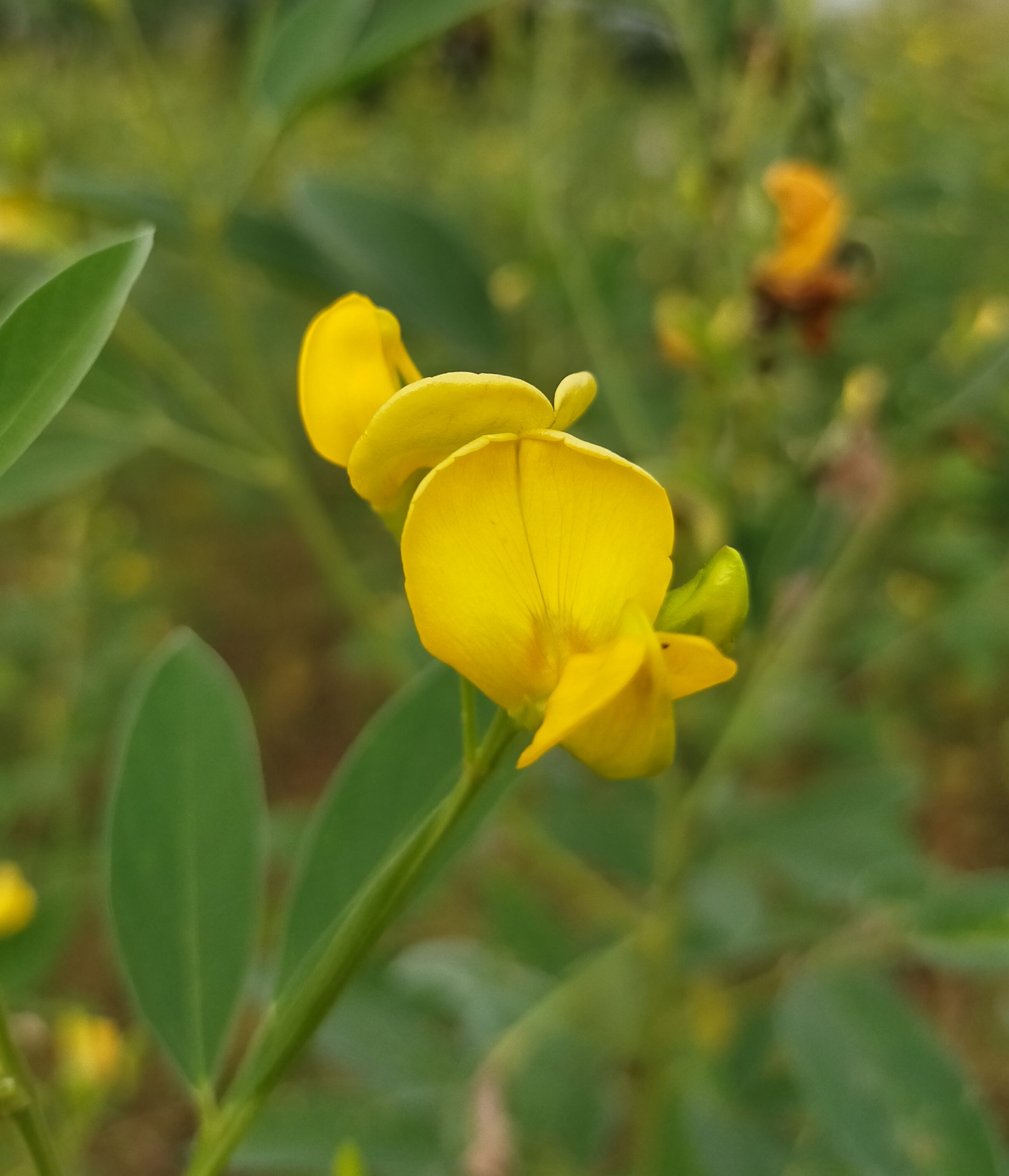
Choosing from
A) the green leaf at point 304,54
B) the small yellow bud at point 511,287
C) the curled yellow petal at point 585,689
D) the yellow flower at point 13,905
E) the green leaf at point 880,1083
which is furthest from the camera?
the small yellow bud at point 511,287

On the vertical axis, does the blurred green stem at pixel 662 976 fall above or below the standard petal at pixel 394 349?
below

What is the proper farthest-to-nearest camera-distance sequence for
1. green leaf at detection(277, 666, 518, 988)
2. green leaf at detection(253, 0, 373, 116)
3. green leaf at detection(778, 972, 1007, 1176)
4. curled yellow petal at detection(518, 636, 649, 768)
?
1. green leaf at detection(253, 0, 373, 116)
2. green leaf at detection(778, 972, 1007, 1176)
3. green leaf at detection(277, 666, 518, 988)
4. curled yellow petal at detection(518, 636, 649, 768)

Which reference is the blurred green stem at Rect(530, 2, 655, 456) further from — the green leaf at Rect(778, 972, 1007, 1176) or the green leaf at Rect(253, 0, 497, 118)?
the green leaf at Rect(778, 972, 1007, 1176)

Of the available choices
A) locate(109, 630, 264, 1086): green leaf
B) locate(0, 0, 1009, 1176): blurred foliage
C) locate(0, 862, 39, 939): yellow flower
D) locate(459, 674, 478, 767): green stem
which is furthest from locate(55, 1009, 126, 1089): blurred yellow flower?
locate(459, 674, 478, 767): green stem

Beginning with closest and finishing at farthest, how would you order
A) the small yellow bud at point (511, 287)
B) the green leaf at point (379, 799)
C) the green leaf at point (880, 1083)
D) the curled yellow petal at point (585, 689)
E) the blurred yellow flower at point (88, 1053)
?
1. the curled yellow petal at point (585, 689)
2. the green leaf at point (379, 799)
3. the green leaf at point (880, 1083)
4. the small yellow bud at point (511, 287)
5. the blurred yellow flower at point (88, 1053)

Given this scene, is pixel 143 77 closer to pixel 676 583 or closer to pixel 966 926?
pixel 676 583

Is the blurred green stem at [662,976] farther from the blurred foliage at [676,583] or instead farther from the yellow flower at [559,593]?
the yellow flower at [559,593]

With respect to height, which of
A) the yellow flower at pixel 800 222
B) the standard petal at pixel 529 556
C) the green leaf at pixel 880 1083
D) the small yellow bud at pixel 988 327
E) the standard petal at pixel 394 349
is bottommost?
the green leaf at pixel 880 1083

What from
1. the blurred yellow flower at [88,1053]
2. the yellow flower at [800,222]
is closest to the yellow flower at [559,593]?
the yellow flower at [800,222]

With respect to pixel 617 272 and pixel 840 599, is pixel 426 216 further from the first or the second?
pixel 840 599
